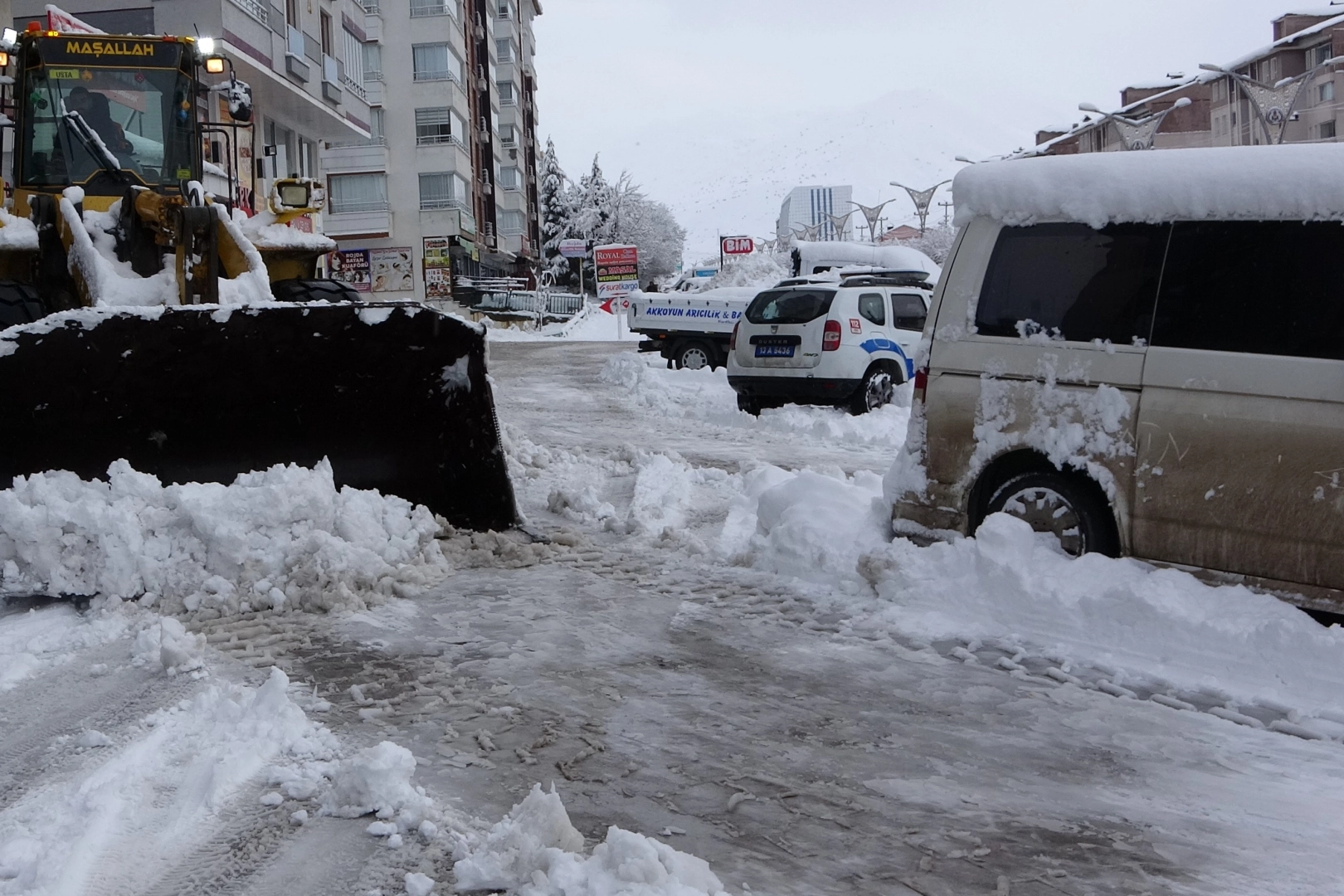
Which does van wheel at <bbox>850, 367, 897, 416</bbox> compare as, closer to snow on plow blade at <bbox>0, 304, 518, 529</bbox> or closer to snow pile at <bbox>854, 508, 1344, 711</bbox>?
snow on plow blade at <bbox>0, 304, 518, 529</bbox>

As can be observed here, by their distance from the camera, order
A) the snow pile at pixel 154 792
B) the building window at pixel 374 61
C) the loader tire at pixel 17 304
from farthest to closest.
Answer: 1. the building window at pixel 374 61
2. the loader tire at pixel 17 304
3. the snow pile at pixel 154 792

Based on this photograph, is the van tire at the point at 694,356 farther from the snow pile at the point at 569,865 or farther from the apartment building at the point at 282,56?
the snow pile at the point at 569,865

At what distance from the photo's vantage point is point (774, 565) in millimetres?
6723

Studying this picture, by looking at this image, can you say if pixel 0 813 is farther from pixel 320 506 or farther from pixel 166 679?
pixel 320 506

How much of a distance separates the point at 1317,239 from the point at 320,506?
470 centimetres

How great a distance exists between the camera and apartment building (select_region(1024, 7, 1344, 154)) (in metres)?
55.8

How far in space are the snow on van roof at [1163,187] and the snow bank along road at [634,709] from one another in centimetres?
154

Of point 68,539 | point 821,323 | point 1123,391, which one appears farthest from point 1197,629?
point 821,323

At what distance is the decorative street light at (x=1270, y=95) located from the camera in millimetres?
28891

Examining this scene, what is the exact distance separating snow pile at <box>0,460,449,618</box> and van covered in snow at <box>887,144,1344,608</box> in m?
2.83

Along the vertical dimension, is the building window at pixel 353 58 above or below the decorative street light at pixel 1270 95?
above

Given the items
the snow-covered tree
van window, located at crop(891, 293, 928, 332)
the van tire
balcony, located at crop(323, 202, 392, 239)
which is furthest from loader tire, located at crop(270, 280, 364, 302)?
the snow-covered tree

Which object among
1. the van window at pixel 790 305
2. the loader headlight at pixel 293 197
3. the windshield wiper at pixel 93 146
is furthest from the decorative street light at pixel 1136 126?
the windshield wiper at pixel 93 146

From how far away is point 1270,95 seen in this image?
3177 centimetres
